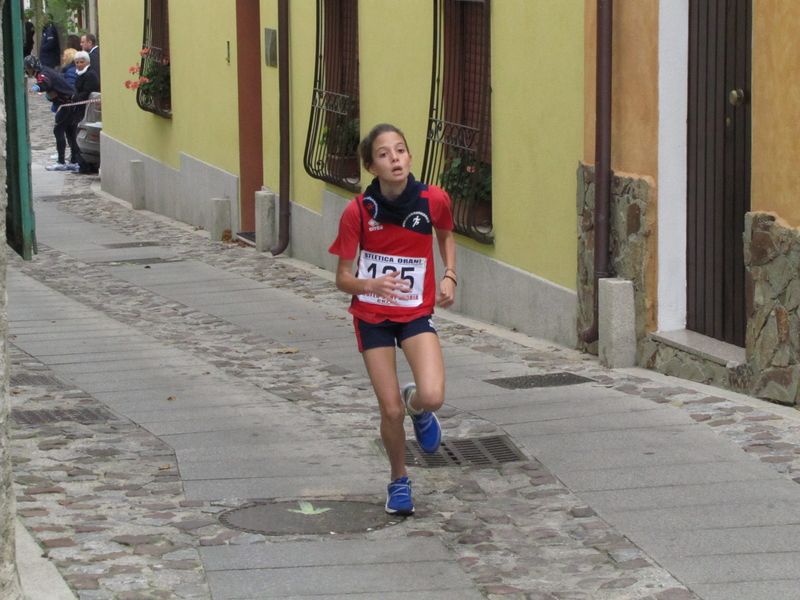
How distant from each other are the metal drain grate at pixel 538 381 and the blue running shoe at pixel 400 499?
257 cm

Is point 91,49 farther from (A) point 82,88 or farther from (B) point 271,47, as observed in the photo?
(B) point 271,47

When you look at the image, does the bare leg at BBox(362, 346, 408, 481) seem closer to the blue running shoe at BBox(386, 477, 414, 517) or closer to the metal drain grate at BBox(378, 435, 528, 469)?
the blue running shoe at BBox(386, 477, 414, 517)

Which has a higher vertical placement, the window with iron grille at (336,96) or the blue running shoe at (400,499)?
the window with iron grille at (336,96)

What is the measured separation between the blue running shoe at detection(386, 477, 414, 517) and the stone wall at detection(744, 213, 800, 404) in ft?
8.11

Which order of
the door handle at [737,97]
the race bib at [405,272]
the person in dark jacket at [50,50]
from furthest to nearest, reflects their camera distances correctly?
1. the person in dark jacket at [50,50]
2. the door handle at [737,97]
3. the race bib at [405,272]

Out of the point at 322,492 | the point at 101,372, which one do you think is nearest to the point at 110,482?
the point at 322,492

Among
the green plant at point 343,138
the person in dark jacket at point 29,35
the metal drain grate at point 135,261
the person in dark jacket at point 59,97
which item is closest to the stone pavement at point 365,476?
the green plant at point 343,138

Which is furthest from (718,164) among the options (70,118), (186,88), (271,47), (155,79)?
(70,118)

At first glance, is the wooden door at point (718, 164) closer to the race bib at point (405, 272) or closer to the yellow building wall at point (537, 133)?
the yellow building wall at point (537, 133)

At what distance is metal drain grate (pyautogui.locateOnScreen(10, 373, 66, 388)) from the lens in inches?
329

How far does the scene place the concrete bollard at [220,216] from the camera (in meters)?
16.8

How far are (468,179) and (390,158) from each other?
5660mm

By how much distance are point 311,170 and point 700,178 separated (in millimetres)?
6560

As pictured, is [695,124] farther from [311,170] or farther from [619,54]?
[311,170]
